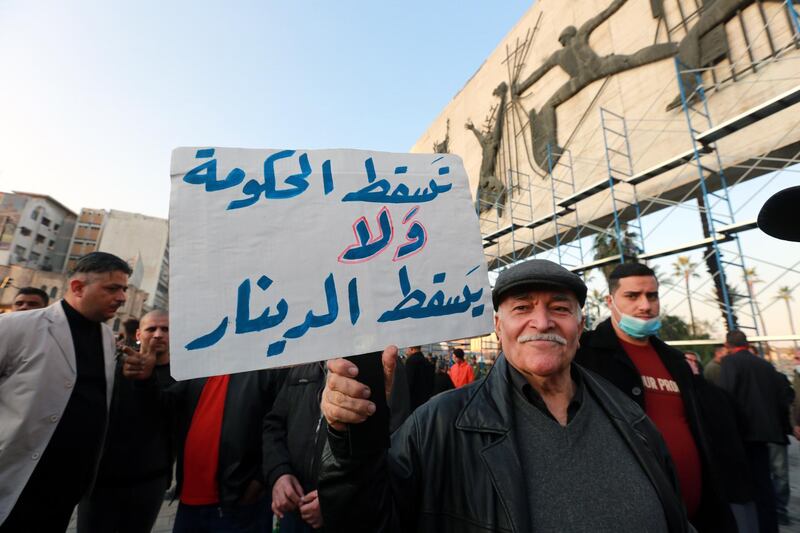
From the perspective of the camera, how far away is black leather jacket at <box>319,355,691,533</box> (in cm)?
81

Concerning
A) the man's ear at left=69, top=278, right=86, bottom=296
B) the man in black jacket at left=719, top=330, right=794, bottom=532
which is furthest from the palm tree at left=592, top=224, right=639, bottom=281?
the man's ear at left=69, top=278, right=86, bottom=296

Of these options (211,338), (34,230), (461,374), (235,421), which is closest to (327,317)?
(211,338)

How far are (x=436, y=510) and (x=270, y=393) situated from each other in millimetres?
1466

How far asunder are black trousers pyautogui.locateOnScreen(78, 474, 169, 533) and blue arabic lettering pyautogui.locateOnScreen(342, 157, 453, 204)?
2023 mm

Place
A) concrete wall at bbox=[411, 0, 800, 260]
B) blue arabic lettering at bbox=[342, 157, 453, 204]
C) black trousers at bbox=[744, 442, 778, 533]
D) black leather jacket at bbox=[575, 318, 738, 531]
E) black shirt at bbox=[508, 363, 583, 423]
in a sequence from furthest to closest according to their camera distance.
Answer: concrete wall at bbox=[411, 0, 800, 260] → black trousers at bbox=[744, 442, 778, 533] → black leather jacket at bbox=[575, 318, 738, 531] → black shirt at bbox=[508, 363, 583, 423] → blue arabic lettering at bbox=[342, 157, 453, 204]

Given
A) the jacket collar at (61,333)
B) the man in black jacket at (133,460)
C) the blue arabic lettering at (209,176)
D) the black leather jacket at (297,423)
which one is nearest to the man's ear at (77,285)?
the jacket collar at (61,333)

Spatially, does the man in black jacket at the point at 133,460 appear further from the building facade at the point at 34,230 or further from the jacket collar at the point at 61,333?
the building facade at the point at 34,230

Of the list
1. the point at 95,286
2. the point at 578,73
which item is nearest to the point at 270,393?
the point at 95,286

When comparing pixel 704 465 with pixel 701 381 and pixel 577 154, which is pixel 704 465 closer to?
pixel 701 381

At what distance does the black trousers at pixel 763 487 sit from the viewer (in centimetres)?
271

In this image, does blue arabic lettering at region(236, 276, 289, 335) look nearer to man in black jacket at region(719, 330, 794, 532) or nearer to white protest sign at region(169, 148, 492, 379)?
white protest sign at region(169, 148, 492, 379)

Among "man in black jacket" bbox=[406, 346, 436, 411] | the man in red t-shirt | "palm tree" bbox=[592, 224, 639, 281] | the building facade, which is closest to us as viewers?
"man in black jacket" bbox=[406, 346, 436, 411]

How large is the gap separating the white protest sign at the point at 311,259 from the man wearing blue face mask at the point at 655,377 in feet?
4.00

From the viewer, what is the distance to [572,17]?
39.8ft
